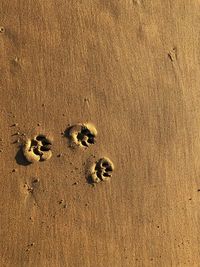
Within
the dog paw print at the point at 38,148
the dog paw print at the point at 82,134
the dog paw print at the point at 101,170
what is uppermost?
the dog paw print at the point at 82,134

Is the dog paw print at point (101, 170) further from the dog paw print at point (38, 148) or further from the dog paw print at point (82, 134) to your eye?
the dog paw print at point (38, 148)

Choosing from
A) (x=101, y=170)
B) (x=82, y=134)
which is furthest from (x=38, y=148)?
(x=101, y=170)

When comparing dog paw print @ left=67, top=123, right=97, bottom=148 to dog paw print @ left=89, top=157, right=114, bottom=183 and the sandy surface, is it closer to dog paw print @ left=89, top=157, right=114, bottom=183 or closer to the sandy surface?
the sandy surface

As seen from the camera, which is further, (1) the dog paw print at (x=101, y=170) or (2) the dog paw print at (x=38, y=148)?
(1) the dog paw print at (x=101, y=170)

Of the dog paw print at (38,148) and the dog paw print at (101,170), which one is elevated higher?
the dog paw print at (38,148)

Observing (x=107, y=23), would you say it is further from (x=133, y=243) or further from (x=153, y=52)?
(x=133, y=243)

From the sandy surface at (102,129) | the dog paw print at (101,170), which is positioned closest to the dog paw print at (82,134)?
the sandy surface at (102,129)
